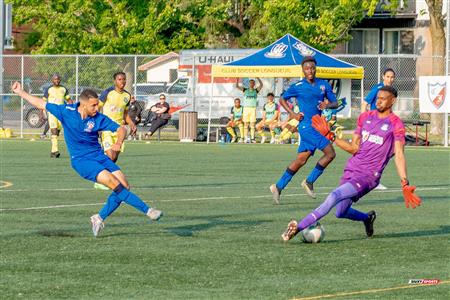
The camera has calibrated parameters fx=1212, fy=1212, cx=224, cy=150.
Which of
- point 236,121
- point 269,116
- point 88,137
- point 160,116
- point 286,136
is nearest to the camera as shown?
point 88,137

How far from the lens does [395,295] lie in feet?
31.6

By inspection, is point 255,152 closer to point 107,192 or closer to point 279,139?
point 279,139

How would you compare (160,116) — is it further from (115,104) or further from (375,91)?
(375,91)

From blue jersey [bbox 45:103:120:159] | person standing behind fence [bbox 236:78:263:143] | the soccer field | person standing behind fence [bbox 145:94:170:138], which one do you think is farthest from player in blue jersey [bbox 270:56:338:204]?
person standing behind fence [bbox 145:94:170:138]

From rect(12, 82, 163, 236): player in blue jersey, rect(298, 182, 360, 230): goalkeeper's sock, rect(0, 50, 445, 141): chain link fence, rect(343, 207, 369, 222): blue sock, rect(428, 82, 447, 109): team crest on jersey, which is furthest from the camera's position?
rect(0, 50, 445, 141): chain link fence

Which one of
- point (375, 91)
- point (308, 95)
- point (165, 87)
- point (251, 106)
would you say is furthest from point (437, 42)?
point (308, 95)

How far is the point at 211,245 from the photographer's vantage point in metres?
12.6

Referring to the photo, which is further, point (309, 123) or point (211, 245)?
point (309, 123)

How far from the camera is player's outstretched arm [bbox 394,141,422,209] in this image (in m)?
12.1

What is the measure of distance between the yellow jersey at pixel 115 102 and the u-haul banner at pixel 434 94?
57.2ft

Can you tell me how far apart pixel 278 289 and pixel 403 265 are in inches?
73.4

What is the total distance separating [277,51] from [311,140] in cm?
2025

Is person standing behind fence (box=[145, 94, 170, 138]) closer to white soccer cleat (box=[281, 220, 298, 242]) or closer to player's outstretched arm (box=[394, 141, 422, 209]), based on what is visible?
white soccer cleat (box=[281, 220, 298, 242])

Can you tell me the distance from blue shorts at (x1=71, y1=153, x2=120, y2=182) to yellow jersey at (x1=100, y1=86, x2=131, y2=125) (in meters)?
6.00
